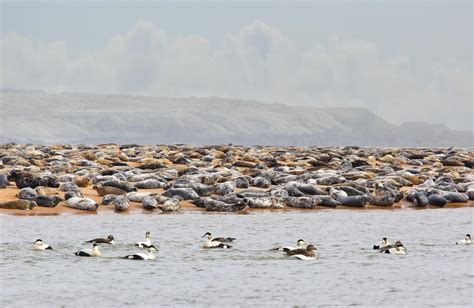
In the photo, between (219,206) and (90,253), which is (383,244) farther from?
(219,206)

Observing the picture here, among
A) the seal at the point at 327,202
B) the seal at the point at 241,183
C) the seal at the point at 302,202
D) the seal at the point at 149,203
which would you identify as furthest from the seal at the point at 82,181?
the seal at the point at 327,202

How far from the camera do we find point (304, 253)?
61.3 ft

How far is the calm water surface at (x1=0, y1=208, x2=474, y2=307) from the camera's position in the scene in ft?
48.5

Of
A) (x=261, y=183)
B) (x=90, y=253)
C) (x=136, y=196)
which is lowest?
(x=90, y=253)

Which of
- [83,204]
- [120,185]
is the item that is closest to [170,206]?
[83,204]

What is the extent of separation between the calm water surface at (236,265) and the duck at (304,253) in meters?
0.17

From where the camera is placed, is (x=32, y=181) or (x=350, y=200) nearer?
(x=32, y=181)

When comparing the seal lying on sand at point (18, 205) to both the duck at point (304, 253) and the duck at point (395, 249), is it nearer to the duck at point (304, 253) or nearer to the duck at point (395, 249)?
the duck at point (304, 253)

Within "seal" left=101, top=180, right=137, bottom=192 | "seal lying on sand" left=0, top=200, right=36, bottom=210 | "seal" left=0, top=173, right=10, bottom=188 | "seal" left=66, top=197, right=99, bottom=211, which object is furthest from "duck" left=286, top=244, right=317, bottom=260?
"seal" left=0, top=173, right=10, bottom=188

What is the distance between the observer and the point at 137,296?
580 inches

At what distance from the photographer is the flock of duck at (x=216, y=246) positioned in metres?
18.5

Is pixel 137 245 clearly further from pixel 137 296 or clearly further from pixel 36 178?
pixel 36 178

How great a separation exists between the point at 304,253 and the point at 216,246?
83.0 inches

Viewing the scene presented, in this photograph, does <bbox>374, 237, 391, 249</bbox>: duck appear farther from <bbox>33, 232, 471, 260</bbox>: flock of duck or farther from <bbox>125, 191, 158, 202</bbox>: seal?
<bbox>125, 191, 158, 202</bbox>: seal
